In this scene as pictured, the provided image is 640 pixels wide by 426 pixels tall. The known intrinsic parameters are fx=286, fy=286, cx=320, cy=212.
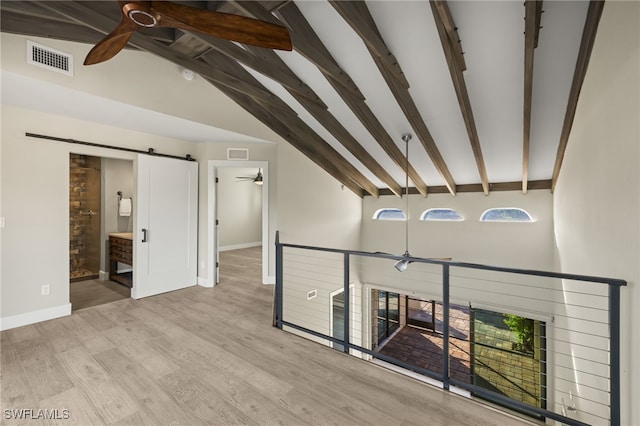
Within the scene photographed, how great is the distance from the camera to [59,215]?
353 centimetres

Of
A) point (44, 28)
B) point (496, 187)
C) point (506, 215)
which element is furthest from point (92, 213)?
point (506, 215)

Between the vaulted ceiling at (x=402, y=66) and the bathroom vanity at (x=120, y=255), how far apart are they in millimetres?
3030

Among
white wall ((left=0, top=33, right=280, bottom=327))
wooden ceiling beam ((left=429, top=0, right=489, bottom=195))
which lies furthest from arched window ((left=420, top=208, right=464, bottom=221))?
white wall ((left=0, top=33, right=280, bottom=327))

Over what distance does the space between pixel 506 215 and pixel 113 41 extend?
23.1 feet

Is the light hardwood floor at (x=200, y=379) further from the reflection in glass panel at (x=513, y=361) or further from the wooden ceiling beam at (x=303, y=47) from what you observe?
the reflection in glass panel at (x=513, y=361)

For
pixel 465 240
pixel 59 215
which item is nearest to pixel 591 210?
pixel 465 240

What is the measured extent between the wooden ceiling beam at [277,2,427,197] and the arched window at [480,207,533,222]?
94.0 inches

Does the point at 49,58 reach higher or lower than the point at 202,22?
higher

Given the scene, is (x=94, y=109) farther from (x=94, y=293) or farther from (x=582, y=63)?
(x=582, y=63)

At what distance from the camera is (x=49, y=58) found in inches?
106

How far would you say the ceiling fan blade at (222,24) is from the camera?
1519 mm

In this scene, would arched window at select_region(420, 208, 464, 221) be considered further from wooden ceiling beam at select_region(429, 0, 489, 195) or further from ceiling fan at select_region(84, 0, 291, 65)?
ceiling fan at select_region(84, 0, 291, 65)

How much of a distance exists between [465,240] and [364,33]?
5562mm

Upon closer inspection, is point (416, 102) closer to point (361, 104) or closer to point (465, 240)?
point (361, 104)
